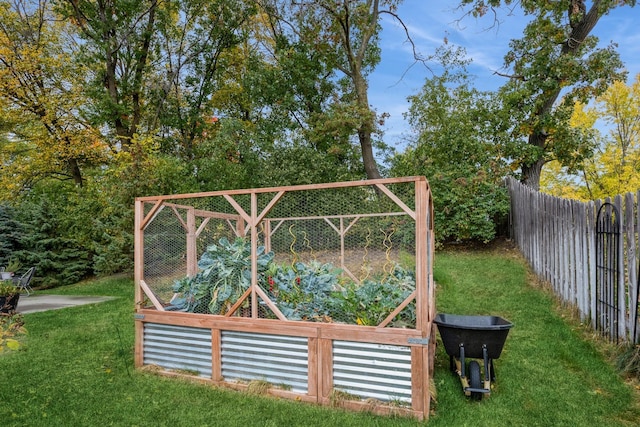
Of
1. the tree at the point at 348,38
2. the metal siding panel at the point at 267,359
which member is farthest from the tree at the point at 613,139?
the metal siding panel at the point at 267,359

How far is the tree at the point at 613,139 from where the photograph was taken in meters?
17.5

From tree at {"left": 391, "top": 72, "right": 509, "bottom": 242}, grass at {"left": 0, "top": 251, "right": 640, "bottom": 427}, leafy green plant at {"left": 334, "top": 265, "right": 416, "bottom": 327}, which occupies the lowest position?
grass at {"left": 0, "top": 251, "right": 640, "bottom": 427}

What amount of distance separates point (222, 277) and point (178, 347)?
88 centimetres

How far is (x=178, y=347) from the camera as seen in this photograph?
389cm

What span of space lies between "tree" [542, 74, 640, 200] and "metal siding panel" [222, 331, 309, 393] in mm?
18551

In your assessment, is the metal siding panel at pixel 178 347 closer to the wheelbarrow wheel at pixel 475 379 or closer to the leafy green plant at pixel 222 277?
the leafy green plant at pixel 222 277

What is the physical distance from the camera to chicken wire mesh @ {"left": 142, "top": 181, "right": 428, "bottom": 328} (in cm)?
350

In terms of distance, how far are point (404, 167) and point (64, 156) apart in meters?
11.3

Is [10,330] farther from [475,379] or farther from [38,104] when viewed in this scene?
[38,104]

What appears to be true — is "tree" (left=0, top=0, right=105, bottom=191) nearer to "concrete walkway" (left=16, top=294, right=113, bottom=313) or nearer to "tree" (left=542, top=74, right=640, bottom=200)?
"concrete walkway" (left=16, top=294, right=113, bottom=313)

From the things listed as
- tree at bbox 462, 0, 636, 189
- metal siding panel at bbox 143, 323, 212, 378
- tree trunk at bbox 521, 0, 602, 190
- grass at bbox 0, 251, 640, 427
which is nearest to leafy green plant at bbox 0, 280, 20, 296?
grass at bbox 0, 251, 640, 427

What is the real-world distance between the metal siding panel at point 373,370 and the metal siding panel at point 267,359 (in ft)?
1.03

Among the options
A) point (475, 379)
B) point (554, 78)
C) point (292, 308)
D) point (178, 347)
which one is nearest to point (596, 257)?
point (475, 379)

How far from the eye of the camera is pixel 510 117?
11117mm
